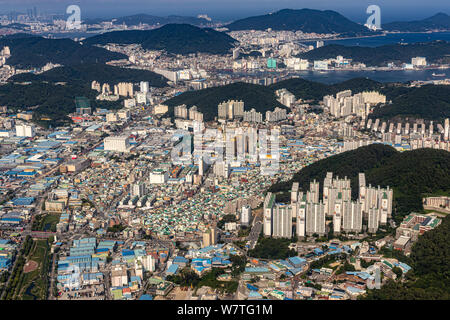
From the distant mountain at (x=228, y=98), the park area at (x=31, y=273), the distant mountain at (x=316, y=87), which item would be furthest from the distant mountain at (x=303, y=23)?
the park area at (x=31, y=273)

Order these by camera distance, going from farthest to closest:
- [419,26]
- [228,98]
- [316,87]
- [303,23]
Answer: [419,26]
[303,23]
[316,87]
[228,98]

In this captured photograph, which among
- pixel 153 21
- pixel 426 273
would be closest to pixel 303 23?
pixel 153 21

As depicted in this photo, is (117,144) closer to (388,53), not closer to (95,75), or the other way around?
(95,75)

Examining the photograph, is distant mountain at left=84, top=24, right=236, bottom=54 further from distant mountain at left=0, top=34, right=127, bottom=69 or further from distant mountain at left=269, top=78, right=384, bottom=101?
distant mountain at left=269, top=78, right=384, bottom=101

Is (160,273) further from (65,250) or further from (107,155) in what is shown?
(107,155)

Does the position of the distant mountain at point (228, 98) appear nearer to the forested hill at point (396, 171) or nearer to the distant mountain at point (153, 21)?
the forested hill at point (396, 171)
